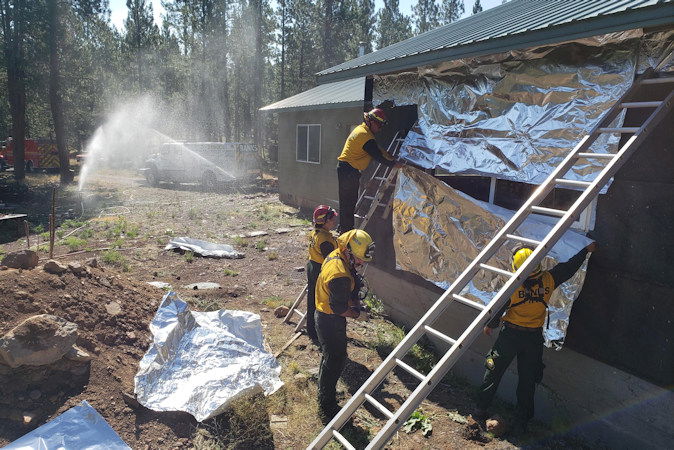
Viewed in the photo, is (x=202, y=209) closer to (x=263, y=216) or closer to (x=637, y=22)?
(x=263, y=216)

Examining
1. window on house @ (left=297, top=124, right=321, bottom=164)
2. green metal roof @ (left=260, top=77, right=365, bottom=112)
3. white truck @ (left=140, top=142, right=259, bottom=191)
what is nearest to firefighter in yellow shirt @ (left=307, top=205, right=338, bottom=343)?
green metal roof @ (left=260, top=77, right=365, bottom=112)

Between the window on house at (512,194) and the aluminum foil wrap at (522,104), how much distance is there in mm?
362

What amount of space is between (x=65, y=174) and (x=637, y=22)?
22.5 m

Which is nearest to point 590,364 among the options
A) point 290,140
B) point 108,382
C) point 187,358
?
point 187,358

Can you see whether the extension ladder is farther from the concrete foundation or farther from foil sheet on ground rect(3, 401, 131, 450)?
foil sheet on ground rect(3, 401, 131, 450)

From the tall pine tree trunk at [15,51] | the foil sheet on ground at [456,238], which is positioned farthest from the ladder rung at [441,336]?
the tall pine tree trunk at [15,51]

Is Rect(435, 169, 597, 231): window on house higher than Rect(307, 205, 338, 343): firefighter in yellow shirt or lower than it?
higher

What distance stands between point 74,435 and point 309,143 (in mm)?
11231

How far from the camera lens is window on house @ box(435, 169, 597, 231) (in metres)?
3.72

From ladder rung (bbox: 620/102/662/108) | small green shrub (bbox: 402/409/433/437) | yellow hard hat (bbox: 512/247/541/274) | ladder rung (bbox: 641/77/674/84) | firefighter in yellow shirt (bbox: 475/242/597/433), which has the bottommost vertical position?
small green shrub (bbox: 402/409/433/437)

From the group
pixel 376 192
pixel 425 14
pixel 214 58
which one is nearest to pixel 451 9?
pixel 425 14

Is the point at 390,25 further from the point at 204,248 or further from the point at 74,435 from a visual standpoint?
the point at 74,435

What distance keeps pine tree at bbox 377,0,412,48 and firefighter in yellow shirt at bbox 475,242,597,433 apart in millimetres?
42788

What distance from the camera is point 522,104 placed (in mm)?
4109
